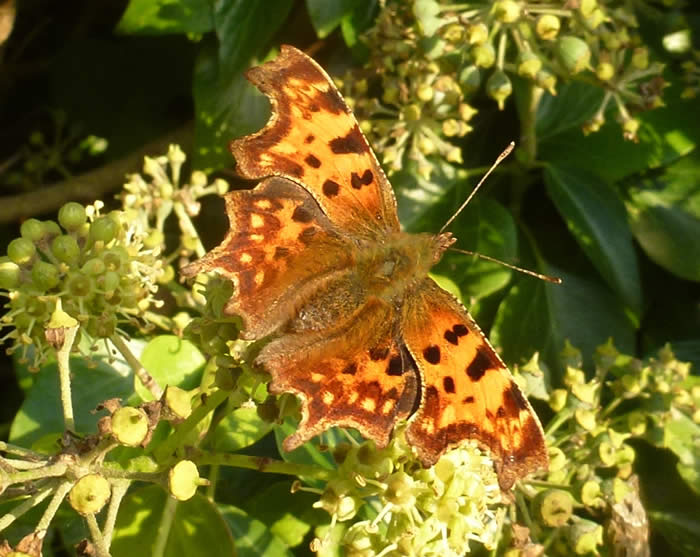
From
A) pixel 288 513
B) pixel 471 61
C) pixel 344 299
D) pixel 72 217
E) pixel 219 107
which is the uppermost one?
pixel 471 61

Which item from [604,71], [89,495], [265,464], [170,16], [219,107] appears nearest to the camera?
[89,495]

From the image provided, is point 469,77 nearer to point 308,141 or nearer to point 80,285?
point 308,141

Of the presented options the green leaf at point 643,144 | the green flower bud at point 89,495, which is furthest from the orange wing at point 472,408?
the green leaf at point 643,144

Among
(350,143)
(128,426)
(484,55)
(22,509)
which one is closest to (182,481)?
(128,426)

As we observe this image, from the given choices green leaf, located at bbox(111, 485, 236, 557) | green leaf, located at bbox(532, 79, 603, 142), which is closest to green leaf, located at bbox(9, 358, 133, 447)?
green leaf, located at bbox(111, 485, 236, 557)

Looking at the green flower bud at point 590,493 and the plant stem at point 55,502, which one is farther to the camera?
the green flower bud at point 590,493

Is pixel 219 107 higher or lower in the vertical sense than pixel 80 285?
lower

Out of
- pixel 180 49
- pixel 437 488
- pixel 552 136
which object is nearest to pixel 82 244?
pixel 437 488

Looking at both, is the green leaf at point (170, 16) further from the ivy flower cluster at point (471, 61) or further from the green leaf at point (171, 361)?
the green leaf at point (171, 361)
